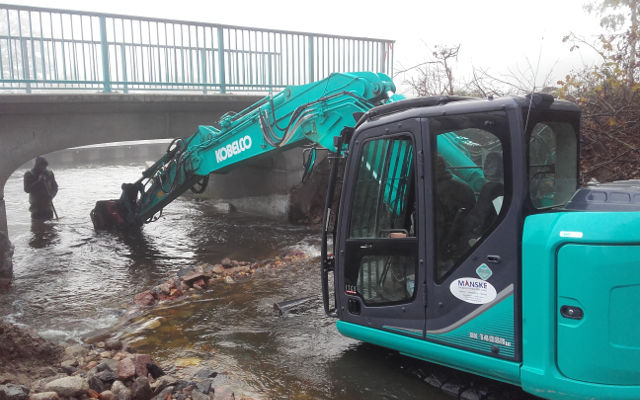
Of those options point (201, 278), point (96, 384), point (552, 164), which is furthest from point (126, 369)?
point (552, 164)

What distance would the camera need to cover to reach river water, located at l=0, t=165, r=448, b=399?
3.83 metres

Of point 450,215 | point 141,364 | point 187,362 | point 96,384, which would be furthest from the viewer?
point 187,362

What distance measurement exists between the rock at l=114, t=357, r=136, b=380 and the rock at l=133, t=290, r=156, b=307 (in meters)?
2.31

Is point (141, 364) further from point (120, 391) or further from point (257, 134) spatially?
point (257, 134)

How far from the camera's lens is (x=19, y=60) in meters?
8.62

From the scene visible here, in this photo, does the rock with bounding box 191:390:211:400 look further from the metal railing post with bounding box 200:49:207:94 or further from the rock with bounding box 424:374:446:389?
the metal railing post with bounding box 200:49:207:94

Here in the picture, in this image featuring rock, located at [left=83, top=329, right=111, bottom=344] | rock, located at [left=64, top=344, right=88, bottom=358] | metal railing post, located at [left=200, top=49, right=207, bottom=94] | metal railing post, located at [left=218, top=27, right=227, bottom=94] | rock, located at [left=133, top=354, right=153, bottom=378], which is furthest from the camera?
metal railing post, located at [left=218, top=27, right=227, bottom=94]

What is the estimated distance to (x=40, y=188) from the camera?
11477mm

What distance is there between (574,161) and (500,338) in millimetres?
1339

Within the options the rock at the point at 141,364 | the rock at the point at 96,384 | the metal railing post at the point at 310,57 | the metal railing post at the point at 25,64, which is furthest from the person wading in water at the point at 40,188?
the rock at the point at 96,384

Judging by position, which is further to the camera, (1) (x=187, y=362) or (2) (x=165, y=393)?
(1) (x=187, y=362)

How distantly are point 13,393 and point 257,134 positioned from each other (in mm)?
4798

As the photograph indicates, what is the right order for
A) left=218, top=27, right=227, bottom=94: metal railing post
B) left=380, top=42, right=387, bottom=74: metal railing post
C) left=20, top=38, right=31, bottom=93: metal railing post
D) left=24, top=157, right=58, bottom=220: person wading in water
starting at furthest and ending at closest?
1. left=380, top=42, right=387, bottom=74: metal railing post
2. left=24, top=157, right=58, bottom=220: person wading in water
3. left=218, top=27, right=227, bottom=94: metal railing post
4. left=20, top=38, right=31, bottom=93: metal railing post

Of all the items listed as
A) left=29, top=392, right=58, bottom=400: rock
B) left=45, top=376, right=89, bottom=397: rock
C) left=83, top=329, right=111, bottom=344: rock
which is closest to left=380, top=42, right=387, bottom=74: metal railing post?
left=83, top=329, right=111, bottom=344: rock
